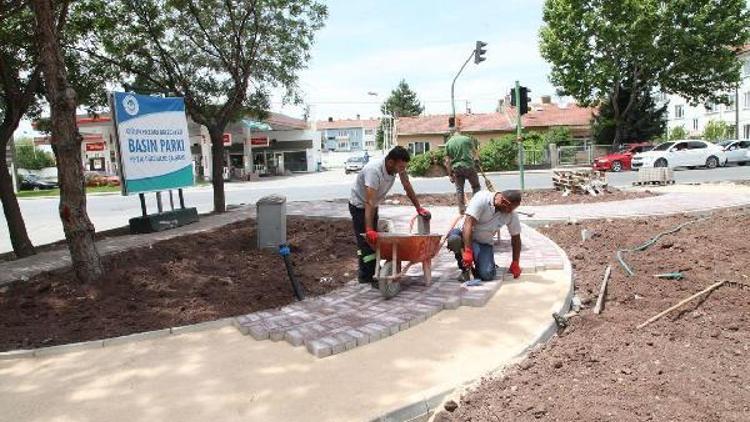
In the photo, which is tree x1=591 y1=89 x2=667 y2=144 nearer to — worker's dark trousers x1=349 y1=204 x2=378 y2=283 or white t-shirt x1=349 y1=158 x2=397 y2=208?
worker's dark trousers x1=349 y1=204 x2=378 y2=283

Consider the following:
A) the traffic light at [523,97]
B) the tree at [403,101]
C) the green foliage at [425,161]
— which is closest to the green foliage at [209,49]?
the traffic light at [523,97]

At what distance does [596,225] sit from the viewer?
9.64 meters

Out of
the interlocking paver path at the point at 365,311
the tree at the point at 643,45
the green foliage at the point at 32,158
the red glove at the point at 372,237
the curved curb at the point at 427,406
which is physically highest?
the tree at the point at 643,45

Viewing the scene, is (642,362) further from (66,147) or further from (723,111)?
(723,111)

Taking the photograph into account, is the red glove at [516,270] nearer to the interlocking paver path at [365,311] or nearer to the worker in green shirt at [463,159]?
the interlocking paver path at [365,311]

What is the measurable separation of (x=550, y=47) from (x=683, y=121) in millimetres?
35494

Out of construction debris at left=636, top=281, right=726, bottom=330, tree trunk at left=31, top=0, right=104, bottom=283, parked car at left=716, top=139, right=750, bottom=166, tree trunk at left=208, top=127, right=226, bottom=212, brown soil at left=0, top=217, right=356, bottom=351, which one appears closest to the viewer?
construction debris at left=636, top=281, right=726, bottom=330

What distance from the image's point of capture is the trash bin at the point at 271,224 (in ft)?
28.4

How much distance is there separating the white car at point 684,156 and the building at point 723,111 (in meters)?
11.3

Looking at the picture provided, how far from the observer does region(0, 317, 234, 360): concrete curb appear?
185 inches

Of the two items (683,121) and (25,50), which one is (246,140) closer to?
(25,50)

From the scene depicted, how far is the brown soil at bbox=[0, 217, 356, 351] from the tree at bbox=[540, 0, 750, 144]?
29518 millimetres

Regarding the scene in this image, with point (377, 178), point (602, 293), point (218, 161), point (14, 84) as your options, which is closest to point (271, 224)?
point (377, 178)

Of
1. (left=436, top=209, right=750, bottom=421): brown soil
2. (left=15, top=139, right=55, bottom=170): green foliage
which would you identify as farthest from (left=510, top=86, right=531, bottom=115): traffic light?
(left=15, top=139, right=55, bottom=170): green foliage
